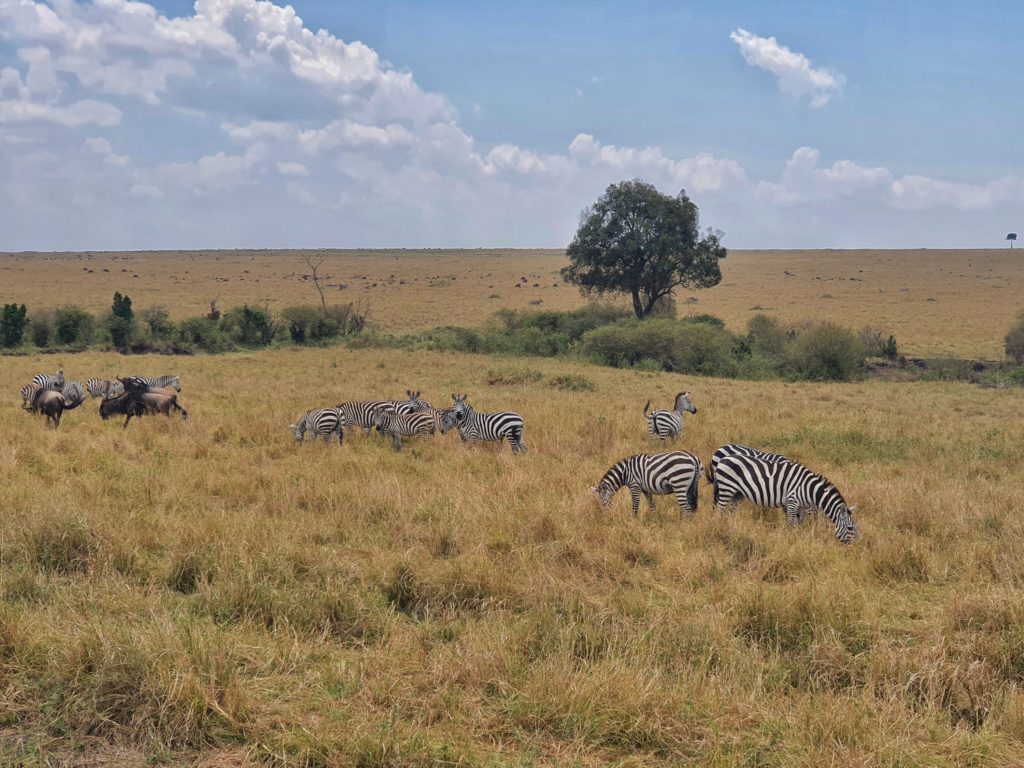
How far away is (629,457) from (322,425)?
248 inches

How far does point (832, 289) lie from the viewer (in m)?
78.8

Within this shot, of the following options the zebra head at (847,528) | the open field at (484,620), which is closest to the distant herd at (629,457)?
the zebra head at (847,528)

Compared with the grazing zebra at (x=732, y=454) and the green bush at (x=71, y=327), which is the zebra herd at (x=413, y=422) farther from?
the green bush at (x=71, y=327)

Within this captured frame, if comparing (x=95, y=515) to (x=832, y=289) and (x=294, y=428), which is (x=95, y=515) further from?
(x=832, y=289)

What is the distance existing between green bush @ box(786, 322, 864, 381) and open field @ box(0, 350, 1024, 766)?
816 inches

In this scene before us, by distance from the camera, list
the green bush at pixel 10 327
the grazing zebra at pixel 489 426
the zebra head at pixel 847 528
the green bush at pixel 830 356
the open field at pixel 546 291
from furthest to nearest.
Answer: the open field at pixel 546 291, the green bush at pixel 10 327, the green bush at pixel 830 356, the grazing zebra at pixel 489 426, the zebra head at pixel 847 528

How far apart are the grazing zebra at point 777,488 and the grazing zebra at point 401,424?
6.36 m

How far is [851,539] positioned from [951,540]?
39.4 inches

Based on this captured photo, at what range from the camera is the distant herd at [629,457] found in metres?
→ 8.60

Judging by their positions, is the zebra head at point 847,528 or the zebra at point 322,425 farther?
the zebra at point 322,425

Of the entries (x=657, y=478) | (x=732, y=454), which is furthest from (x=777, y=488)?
(x=657, y=478)

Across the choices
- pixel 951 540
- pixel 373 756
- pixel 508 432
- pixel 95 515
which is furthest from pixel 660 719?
pixel 508 432

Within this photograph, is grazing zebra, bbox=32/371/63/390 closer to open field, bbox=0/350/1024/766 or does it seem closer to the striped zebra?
open field, bbox=0/350/1024/766

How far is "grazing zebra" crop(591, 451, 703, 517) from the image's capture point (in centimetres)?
877
